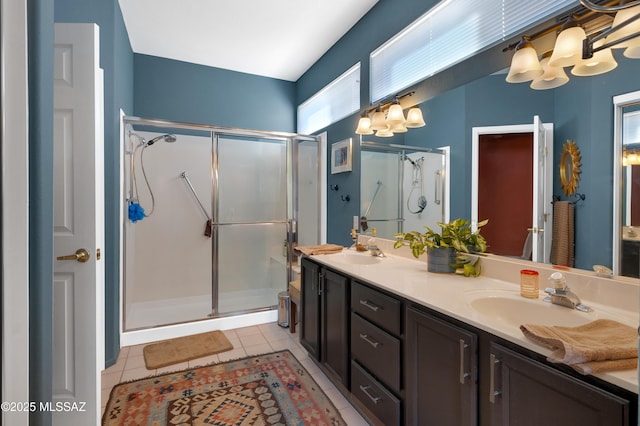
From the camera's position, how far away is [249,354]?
2.51 metres

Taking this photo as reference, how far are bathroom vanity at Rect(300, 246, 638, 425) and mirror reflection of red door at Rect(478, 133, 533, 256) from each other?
13cm

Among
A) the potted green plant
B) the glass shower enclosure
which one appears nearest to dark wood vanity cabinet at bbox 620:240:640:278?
the potted green plant

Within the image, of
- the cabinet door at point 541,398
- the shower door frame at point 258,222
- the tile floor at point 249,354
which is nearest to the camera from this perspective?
the cabinet door at point 541,398

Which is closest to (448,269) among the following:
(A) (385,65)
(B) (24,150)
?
(A) (385,65)

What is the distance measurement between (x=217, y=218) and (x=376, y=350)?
2.27 metres

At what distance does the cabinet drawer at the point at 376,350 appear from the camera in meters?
1.42

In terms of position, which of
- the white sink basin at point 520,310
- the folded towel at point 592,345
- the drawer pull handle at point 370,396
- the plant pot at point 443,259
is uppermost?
the plant pot at point 443,259

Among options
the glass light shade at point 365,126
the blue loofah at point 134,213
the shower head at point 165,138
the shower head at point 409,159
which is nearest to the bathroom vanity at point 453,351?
the shower head at point 409,159

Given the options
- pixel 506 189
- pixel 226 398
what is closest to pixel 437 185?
pixel 506 189

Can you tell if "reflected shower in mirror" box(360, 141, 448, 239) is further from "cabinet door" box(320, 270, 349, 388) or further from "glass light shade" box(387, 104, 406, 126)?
"cabinet door" box(320, 270, 349, 388)

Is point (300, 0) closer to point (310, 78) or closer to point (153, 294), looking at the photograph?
point (310, 78)

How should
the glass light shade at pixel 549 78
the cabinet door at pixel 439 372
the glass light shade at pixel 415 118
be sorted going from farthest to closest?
the glass light shade at pixel 415 118
the glass light shade at pixel 549 78
the cabinet door at pixel 439 372

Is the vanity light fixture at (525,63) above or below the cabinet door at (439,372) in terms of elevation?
above

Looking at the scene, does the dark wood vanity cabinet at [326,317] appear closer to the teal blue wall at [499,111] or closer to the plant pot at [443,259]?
the plant pot at [443,259]
